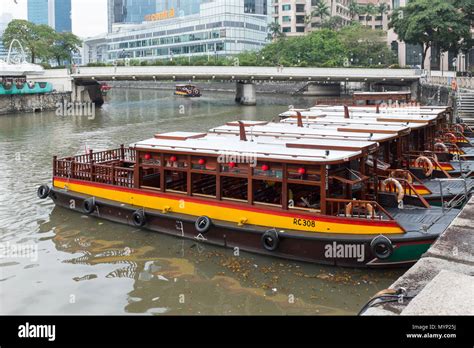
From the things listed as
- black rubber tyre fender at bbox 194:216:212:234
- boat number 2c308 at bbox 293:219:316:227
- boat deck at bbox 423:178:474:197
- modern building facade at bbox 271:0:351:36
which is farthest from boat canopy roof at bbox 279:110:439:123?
modern building facade at bbox 271:0:351:36

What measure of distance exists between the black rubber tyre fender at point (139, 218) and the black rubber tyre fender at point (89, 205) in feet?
5.60

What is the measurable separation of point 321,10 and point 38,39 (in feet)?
189

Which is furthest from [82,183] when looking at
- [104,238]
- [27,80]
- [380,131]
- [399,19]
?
[399,19]

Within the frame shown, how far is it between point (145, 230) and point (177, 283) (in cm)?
329

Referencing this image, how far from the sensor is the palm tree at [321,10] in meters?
114

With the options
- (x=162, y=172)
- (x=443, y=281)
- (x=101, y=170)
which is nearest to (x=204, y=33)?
(x=101, y=170)

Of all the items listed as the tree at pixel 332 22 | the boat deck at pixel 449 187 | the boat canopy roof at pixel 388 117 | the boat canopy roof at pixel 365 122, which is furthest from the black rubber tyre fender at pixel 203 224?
the tree at pixel 332 22

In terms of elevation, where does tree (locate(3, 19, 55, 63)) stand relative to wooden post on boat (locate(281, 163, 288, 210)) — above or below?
above

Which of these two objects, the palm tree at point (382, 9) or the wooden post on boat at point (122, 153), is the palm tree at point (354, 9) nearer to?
the palm tree at point (382, 9)

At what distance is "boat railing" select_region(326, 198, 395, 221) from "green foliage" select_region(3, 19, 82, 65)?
7493 centimetres

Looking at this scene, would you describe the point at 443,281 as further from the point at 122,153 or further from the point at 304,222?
the point at 122,153

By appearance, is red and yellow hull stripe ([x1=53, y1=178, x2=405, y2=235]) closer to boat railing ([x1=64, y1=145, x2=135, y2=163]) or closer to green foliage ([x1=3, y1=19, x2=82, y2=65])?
boat railing ([x1=64, y1=145, x2=135, y2=163])

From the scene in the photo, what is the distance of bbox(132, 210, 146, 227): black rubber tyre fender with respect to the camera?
45.8 feet

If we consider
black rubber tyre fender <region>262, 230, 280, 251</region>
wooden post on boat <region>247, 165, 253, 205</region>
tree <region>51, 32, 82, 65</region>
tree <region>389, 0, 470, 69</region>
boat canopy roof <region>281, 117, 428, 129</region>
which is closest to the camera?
black rubber tyre fender <region>262, 230, 280, 251</region>
